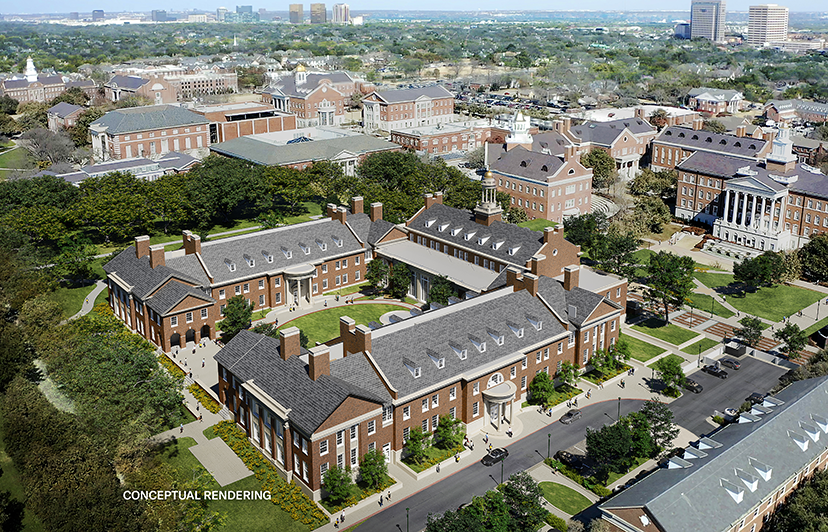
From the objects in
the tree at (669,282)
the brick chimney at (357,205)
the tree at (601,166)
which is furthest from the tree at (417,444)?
the tree at (601,166)

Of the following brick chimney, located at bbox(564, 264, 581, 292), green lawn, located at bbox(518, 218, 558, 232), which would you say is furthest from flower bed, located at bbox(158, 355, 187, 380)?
green lawn, located at bbox(518, 218, 558, 232)

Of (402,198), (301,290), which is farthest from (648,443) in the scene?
(402,198)

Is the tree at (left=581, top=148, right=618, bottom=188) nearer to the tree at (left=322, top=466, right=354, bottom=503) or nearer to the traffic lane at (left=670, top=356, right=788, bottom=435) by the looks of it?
the traffic lane at (left=670, top=356, right=788, bottom=435)

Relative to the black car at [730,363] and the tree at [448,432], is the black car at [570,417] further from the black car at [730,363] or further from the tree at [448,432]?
the black car at [730,363]

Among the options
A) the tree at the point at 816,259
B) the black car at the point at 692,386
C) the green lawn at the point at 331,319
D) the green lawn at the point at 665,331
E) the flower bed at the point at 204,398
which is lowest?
the black car at the point at 692,386

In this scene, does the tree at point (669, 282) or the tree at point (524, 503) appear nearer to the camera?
the tree at point (524, 503)

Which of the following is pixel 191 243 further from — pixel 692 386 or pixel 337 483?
pixel 692 386
